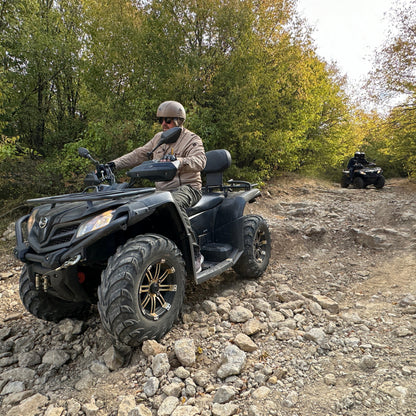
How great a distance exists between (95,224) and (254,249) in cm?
226

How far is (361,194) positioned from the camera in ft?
36.8

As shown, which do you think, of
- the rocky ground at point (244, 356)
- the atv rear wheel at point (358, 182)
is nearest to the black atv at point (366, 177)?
the atv rear wheel at point (358, 182)

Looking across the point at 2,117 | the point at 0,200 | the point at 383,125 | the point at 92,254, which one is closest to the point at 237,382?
the point at 92,254

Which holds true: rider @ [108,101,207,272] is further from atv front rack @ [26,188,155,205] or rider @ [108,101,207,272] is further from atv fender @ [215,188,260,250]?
atv front rack @ [26,188,155,205]

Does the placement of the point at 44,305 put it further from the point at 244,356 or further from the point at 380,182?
the point at 380,182

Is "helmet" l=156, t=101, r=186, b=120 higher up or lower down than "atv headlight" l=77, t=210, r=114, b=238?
higher up

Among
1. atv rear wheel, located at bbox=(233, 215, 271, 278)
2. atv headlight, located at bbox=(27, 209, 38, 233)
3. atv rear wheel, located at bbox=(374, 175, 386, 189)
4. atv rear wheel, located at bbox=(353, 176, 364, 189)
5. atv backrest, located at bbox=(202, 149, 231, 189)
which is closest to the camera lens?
atv headlight, located at bbox=(27, 209, 38, 233)

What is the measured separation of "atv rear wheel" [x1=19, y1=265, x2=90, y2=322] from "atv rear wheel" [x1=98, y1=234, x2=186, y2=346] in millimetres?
896

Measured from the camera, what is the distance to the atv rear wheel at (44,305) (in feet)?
8.97

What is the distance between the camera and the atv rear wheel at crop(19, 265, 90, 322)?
2734 millimetres

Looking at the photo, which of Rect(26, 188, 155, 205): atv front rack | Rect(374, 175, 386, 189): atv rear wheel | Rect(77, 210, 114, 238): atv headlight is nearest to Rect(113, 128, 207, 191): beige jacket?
Rect(26, 188, 155, 205): atv front rack

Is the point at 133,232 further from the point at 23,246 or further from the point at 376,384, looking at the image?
the point at 376,384

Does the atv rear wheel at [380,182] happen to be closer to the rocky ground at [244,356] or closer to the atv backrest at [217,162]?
the rocky ground at [244,356]

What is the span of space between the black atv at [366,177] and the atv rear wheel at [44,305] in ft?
41.4
